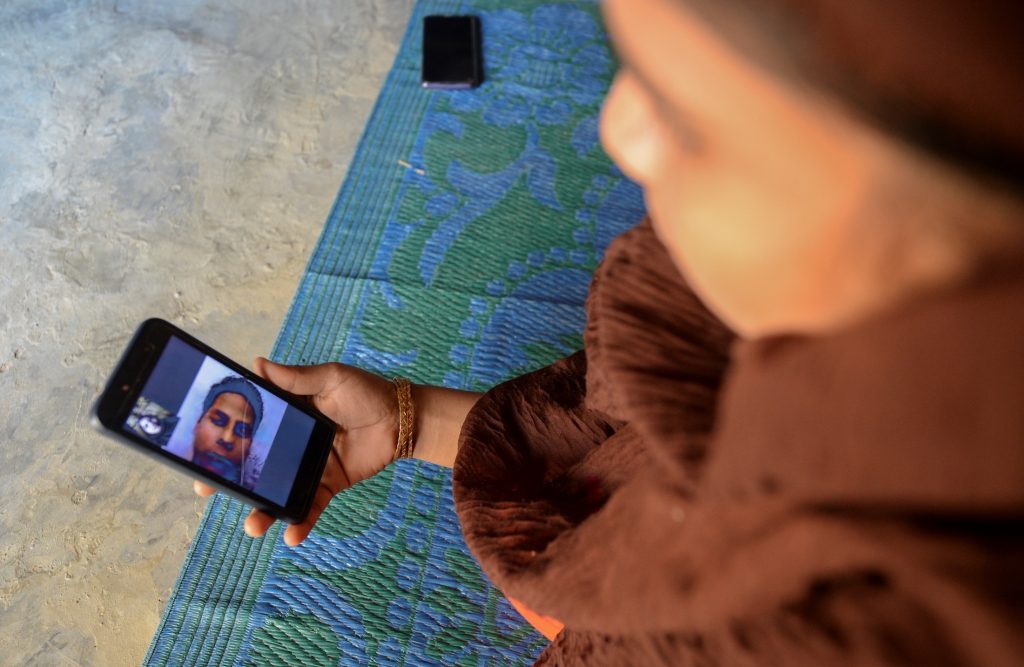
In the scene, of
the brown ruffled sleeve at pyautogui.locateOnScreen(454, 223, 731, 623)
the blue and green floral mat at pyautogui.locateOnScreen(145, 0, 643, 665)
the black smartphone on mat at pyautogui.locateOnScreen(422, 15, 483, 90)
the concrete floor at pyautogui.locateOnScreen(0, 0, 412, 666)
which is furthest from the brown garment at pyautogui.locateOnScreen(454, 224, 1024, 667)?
the black smartphone on mat at pyautogui.locateOnScreen(422, 15, 483, 90)

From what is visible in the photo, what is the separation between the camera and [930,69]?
198mm

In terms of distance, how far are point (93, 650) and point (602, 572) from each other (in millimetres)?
786

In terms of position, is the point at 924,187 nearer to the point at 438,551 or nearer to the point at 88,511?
the point at 438,551

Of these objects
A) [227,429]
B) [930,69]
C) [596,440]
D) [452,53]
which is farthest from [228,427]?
[452,53]

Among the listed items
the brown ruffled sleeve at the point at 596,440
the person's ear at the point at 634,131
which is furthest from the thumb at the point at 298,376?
the person's ear at the point at 634,131

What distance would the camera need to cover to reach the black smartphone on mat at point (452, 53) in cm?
126

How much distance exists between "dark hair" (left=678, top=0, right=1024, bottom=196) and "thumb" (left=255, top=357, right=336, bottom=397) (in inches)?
23.0

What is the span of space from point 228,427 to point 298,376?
9 cm

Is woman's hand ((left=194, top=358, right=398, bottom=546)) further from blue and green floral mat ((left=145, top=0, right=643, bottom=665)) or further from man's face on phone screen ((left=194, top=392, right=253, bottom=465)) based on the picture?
blue and green floral mat ((left=145, top=0, right=643, bottom=665))

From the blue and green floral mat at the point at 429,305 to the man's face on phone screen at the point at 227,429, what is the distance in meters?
0.30

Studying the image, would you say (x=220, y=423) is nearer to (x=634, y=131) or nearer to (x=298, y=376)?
(x=298, y=376)

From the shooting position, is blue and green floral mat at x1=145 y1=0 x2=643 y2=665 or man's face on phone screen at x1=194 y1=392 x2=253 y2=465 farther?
blue and green floral mat at x1=145 y1=0 x2=643 y2=665

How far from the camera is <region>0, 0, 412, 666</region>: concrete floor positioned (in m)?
0.94

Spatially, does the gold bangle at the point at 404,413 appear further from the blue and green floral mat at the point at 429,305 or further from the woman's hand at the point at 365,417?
the blue and green floral mat at the point at 429,305
